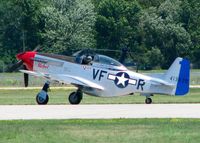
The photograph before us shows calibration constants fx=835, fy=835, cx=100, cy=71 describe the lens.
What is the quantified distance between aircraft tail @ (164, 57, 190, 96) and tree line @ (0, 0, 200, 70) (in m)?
48.1

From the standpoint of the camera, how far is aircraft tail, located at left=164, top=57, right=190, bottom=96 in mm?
31250

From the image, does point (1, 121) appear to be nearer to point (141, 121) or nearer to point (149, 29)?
point (141, 121)

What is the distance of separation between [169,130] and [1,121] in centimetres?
498

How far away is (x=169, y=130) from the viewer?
1952cm

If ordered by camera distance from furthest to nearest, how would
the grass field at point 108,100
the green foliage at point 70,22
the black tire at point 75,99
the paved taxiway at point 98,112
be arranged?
the green foliage at point 70,22 < the grass field at point 108,100 < the black tire at point 75,99 < the paved taxiway at point 98,112

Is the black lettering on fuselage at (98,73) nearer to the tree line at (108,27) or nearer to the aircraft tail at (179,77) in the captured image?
the aircraft tail at (179,77)

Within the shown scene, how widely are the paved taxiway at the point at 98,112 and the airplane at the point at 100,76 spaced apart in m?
3.30

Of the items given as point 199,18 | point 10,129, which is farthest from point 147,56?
point 10,129

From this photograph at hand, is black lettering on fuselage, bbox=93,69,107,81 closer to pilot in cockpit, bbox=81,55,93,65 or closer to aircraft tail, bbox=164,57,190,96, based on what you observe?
pilot in cockpit, bbox=81,55,93,65

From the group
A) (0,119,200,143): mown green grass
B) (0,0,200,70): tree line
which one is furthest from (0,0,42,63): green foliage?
(0,119,200,143): mown green grass

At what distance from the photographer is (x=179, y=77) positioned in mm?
31359

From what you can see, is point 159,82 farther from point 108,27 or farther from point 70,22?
point 108,27

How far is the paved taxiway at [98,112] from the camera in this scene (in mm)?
23734

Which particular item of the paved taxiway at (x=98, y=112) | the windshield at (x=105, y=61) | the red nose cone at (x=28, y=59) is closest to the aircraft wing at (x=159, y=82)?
the windshield at (x=105, y=61)
